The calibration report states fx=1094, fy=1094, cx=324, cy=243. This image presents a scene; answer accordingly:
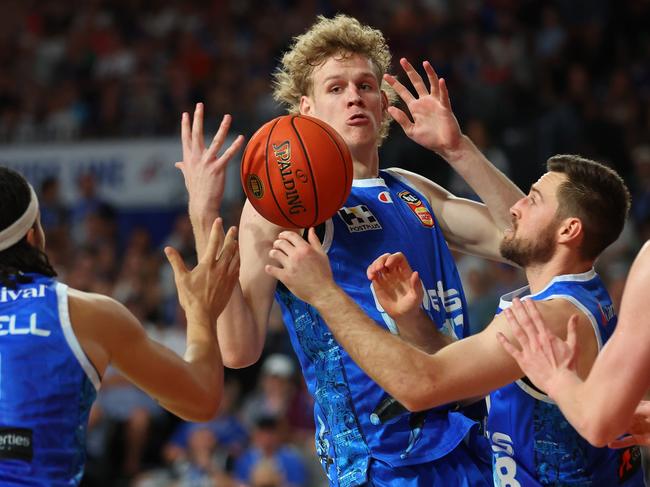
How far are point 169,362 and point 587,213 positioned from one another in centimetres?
177

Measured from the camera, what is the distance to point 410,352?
3.99 m

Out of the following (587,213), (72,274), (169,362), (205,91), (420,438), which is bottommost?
(72,274)

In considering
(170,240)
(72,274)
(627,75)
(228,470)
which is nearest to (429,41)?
(627,75)

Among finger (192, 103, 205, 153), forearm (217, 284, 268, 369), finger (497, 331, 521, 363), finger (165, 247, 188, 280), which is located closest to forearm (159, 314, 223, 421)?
finger (165, 247, 188, 280)

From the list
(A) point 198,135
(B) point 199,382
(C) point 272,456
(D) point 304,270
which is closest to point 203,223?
(A) point 198,135

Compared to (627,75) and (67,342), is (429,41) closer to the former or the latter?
(627,75)

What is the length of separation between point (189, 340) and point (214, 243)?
451 mm

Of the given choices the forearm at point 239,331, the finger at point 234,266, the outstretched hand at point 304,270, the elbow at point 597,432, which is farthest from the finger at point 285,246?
the elbow at point 597,432

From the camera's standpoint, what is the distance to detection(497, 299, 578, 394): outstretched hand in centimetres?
365

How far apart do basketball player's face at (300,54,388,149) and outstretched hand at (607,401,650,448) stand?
1765 millimetres

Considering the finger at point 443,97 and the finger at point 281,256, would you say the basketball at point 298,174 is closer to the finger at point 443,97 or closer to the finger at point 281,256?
the finger at point 281,256

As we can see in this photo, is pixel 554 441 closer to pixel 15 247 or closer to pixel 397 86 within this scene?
pixel 397 86

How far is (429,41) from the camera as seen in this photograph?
14086 millimetres

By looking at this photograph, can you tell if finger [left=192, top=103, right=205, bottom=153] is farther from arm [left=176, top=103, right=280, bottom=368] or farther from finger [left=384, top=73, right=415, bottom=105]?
finger [left=384, top=73, right=415, bottom=105]
